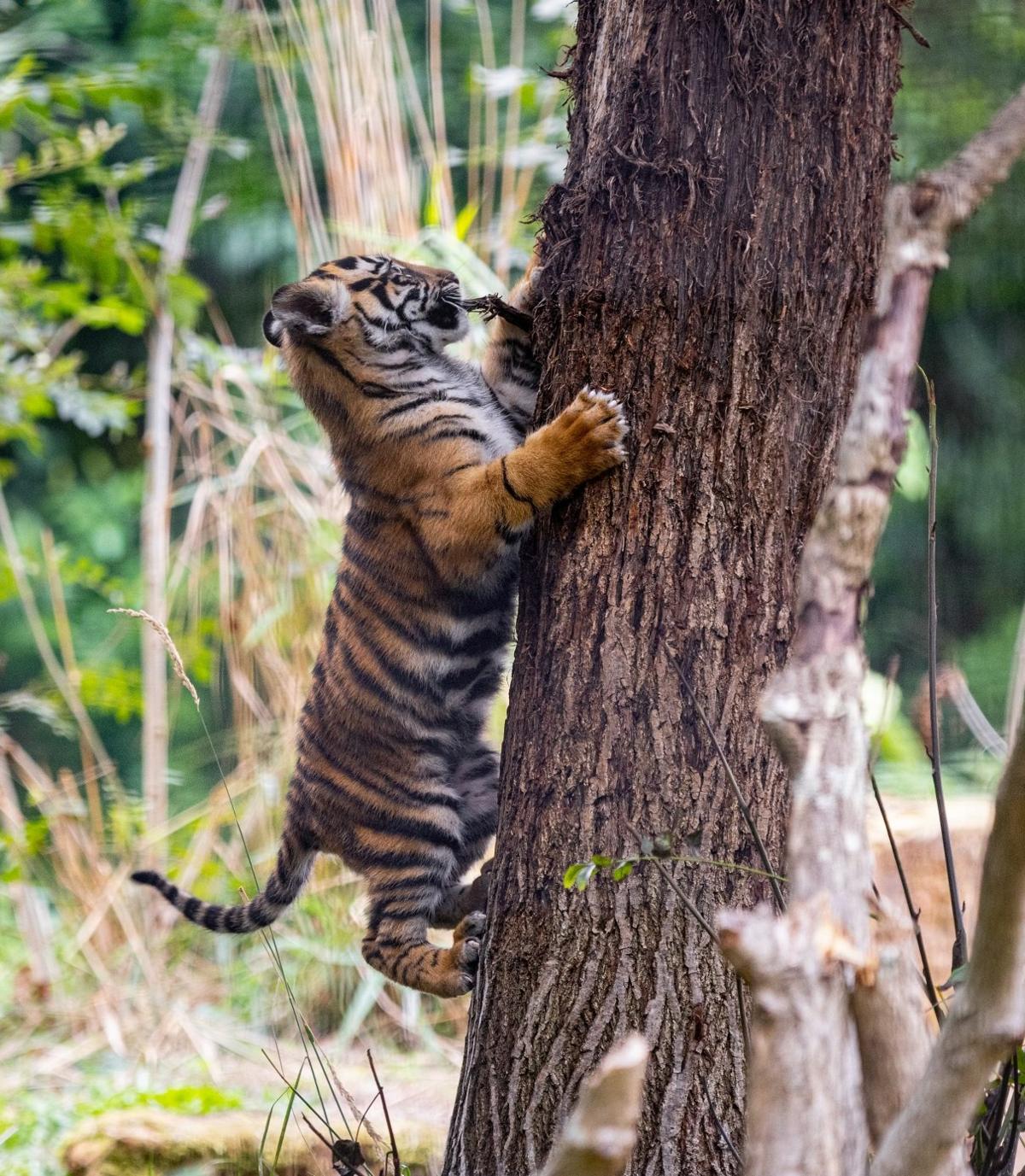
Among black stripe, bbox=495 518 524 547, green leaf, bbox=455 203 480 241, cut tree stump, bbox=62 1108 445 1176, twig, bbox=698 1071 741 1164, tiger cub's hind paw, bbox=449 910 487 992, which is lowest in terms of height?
cut tree stump, bbox=62 1108 445 1176

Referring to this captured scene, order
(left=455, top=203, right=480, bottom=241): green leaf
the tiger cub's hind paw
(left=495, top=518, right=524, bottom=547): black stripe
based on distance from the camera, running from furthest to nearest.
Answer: (left=455, top=203, right=480, bottom=241): green leaf < the tiger cub's hind paw < (left=495, top=518, right=524, bottom=547): black stripe

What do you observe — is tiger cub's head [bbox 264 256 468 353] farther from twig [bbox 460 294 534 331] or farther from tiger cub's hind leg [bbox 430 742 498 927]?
tiger cub's hind leg [bbox 430 742 498 927]

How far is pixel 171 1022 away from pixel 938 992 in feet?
12.5

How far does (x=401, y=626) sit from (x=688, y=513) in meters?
1.01

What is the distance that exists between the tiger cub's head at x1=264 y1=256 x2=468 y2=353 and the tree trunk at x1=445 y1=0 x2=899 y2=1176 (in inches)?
41.6

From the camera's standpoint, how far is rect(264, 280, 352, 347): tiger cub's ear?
9.50ft

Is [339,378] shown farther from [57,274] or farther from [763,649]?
[57,274]

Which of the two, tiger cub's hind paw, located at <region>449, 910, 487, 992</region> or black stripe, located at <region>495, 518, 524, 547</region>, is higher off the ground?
black stripe, located at <region>495, 518, 524, 547</region>

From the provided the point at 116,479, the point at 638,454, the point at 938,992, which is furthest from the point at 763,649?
the point at 116,479

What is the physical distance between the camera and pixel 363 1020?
183 inches

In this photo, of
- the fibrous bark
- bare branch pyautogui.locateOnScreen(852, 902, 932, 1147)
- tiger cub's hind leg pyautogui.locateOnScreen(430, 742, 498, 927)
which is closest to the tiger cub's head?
tiger cub's hind leg pyautogui.locateOnScreen(430, 742, 498, 927)

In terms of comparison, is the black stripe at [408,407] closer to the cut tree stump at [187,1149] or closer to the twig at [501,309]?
the twig at [501,309]

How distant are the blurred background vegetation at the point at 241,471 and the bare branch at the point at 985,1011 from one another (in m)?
2.66

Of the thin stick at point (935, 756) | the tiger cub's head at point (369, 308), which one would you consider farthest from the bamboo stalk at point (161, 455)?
the thin stick at point (935, 756)
